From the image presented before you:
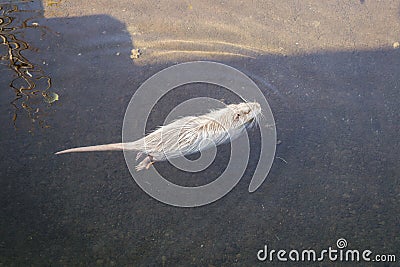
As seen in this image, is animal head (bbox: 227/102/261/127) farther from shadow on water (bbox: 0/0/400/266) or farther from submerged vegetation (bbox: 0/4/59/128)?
submerged vegetation (bbox: 0/4/59/128)

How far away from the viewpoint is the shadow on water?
2.46 meters

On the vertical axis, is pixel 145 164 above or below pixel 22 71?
below

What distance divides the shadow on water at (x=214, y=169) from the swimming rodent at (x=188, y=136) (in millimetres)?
91

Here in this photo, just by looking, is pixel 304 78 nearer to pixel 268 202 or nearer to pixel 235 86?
pixel 235 86

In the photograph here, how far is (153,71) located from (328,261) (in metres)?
1.88
